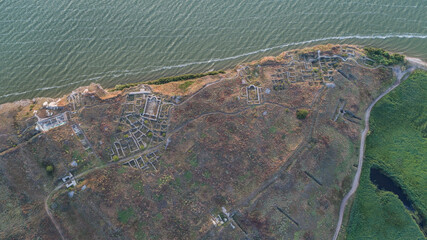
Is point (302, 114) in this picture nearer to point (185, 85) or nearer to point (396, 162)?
point (396, 162)

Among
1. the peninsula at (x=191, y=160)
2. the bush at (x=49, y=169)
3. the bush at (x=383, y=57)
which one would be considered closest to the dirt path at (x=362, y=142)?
the peninsula at (x=191, y=160)

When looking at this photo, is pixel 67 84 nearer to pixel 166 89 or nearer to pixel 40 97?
pixel 40 97

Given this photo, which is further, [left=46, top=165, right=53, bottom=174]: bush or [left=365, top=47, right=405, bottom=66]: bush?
[left=365, top=47, right=405, bottom=66]: bush

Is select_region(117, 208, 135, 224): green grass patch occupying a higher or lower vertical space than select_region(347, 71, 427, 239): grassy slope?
lower

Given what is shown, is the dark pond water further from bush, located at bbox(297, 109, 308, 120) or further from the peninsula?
bush, located at bbox(297, 109, 308, 120)

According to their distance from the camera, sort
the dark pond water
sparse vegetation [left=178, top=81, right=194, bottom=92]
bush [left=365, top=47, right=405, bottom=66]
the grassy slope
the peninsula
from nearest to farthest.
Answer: the peninsula
the grassy slope
the dark pond water
sparse vegetation [left=178, top=81, right=194, bottom=92]
bush [left=365, top=47, right=405, bottom=66]

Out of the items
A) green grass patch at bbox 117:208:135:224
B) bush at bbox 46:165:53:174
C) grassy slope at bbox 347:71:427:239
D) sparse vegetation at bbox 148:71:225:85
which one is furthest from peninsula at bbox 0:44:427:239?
grassy slope at bbox 347:71:427:239

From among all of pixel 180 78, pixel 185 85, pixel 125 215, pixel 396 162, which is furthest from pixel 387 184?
pixel 125 215

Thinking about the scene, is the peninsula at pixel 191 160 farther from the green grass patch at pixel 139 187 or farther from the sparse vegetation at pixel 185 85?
the green grass patch at pixel 139 187
